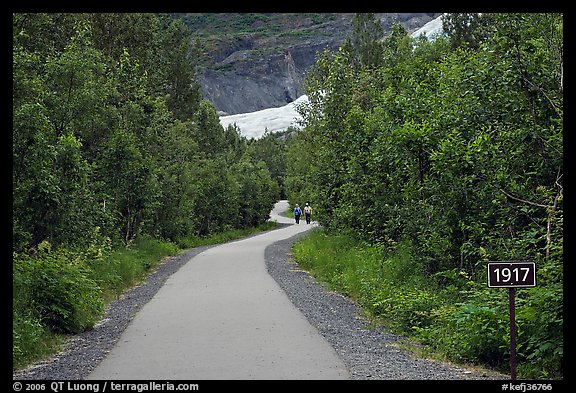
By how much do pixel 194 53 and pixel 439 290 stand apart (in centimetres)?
3489

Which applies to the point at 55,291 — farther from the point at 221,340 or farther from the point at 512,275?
the point at 512,275

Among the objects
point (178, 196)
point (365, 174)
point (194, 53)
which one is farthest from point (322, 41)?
point (365, 174)

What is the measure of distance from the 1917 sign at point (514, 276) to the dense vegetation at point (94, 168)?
6.13m

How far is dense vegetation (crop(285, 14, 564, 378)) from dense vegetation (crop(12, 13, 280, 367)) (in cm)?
583

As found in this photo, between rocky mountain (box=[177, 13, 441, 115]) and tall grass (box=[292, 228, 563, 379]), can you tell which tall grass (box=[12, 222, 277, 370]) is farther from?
rocky mountain (box=[177, 13, 441, 115])

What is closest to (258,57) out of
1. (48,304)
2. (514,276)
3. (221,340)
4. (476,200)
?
(476,200)

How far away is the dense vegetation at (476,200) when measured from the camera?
877cm

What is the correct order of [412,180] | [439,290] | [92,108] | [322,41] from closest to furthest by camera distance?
[439,290], [412,180], [92,108], [322,41]

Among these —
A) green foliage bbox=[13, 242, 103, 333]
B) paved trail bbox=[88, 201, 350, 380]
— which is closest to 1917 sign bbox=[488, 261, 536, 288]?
paved trail bbox=[88, 201, 350, 380]

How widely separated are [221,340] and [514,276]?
477 cm

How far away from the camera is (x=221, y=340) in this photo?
1017cm
